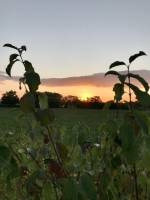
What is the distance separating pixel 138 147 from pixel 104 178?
0.43 m

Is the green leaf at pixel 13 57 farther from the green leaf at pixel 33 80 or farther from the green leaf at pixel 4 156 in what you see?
the green leaf at pixel 4 156

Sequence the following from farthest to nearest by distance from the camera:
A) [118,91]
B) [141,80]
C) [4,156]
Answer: [118,91] → [141,80] → [4,156]

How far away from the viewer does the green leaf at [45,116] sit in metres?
2.25

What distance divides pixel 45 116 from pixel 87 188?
0.37 metres

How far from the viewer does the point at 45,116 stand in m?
2.25

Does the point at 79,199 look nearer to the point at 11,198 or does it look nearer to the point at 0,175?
the point at 11,198

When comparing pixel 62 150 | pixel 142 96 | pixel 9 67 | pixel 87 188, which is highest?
pixel 9 67

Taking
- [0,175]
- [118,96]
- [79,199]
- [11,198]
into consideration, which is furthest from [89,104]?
[0,175]

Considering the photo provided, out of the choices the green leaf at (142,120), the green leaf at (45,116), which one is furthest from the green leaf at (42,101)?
the green leaf at (142,120)

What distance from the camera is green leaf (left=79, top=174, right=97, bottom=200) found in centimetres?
220

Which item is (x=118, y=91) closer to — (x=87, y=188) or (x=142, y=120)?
(x=142, y=120)

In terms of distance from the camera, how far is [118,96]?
90.2 inches

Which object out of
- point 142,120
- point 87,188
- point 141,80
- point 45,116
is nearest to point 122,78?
point 141,80

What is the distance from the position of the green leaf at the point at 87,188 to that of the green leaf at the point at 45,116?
0.99ft
